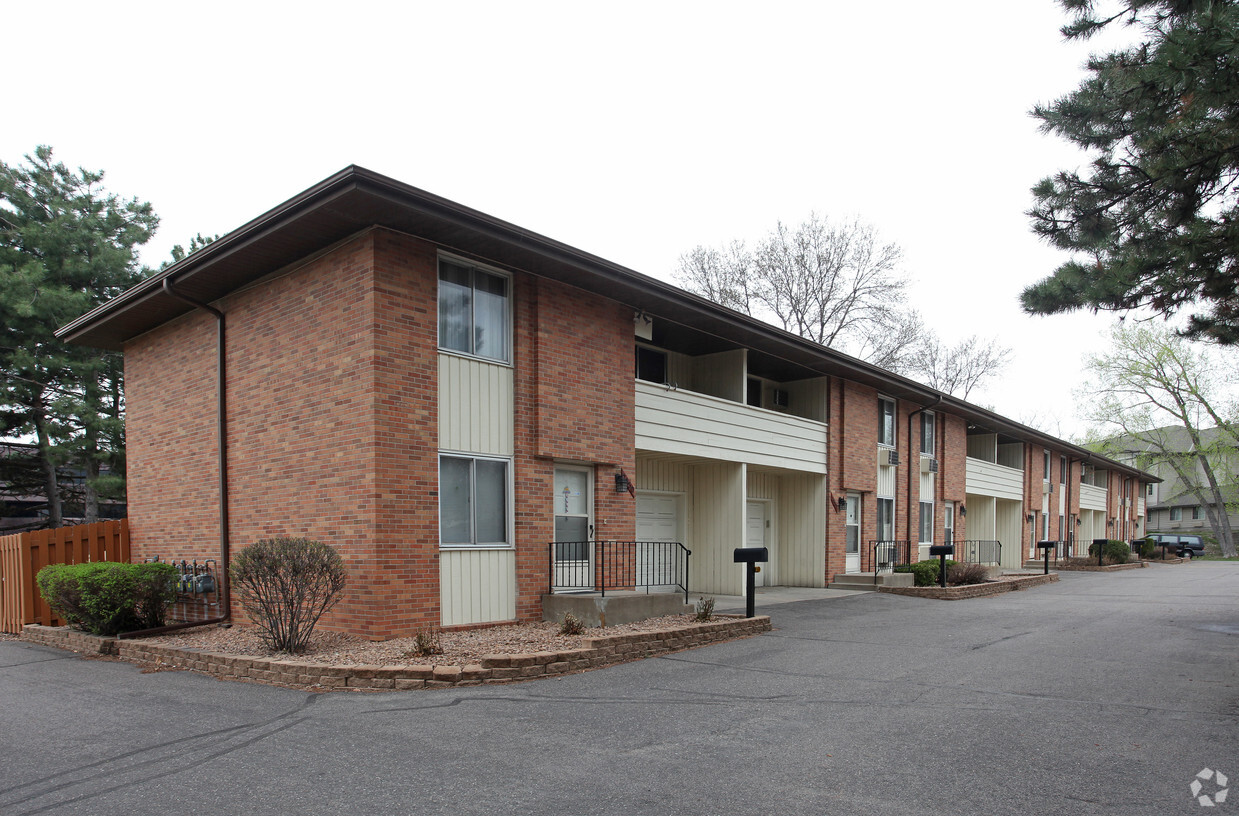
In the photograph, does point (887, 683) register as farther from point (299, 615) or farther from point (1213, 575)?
point (1213, 575)

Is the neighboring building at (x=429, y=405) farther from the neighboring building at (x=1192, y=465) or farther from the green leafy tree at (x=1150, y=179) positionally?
the neighboring building at (x=1192, y=465)

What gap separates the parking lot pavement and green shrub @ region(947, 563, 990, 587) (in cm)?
921

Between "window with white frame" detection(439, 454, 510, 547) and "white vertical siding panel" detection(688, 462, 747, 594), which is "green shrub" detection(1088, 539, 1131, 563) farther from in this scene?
"window with white frame" detection(439, 454, 510, 547)

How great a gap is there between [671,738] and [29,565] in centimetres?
1137

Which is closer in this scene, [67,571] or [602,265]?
[67,571]

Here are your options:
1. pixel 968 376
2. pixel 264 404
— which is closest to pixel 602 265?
pixel 264 404

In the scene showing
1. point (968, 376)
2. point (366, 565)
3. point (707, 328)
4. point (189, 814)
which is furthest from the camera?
point (968, 376)

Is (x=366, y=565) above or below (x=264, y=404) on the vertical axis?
below

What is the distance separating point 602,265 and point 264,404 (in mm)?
5311

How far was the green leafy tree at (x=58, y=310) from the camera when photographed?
19.1 metres

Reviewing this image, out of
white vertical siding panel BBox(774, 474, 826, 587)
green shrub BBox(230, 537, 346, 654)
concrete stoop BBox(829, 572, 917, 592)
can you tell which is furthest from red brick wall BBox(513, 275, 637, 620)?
concrete stoop BBox(829, 572, 917, 592)

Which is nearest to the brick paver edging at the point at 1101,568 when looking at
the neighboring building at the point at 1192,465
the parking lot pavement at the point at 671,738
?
the neighboring building at the point at 1192,465

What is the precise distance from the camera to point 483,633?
1025 centimetres

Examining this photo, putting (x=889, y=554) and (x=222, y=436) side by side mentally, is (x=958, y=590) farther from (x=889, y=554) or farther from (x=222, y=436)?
(x=222, y=436)
